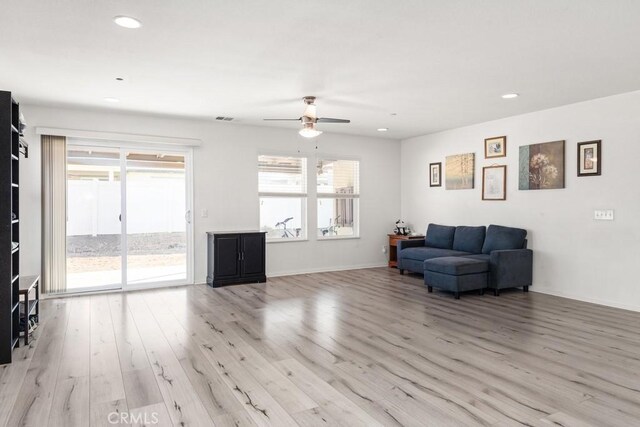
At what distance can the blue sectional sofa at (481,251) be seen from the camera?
5.66 metres

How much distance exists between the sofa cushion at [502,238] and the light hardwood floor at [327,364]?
0.95m

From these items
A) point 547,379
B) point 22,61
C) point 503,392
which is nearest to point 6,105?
point 22,61

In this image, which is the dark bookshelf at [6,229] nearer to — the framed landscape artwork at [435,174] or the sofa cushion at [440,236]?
the sofa cushion at [440,236]

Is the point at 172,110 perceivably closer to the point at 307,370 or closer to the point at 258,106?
the point at 258,106

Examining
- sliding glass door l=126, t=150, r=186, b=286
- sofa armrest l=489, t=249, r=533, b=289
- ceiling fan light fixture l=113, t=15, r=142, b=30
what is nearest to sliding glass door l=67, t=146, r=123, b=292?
sliding glass door l=126, t=150, r=186, b=286

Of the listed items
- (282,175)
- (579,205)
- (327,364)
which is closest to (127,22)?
(327,364)

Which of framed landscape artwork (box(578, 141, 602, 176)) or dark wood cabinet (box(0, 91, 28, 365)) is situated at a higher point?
framed landscape artwork (box(578, 141, 602, 176))

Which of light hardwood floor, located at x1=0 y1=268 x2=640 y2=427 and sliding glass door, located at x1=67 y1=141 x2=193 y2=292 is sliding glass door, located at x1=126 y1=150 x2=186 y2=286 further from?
light hardwood floor, located at x1=0 y1=268 x2=640 y2=427

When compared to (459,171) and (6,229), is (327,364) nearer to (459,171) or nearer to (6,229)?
(6,229)

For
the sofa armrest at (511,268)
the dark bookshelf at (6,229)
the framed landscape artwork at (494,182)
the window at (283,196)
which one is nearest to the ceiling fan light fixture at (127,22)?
the dark bookshelf at (6,229)

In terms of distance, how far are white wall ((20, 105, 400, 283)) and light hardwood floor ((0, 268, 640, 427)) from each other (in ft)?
4.94

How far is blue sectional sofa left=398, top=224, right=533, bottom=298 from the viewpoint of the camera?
5.66 meters

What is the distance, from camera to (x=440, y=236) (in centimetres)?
714

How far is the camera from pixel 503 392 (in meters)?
2.72
